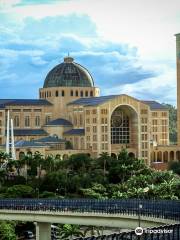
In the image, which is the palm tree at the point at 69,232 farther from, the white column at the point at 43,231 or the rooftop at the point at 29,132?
the rooftop at the point at 29,132

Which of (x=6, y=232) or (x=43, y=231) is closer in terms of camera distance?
(x=43, y=231)

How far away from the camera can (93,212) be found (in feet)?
186

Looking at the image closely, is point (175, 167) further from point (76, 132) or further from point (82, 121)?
point (82, 121)

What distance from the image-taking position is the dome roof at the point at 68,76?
127 metres

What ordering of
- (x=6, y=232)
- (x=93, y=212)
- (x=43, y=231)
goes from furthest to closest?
(x=6, y=232)
(x=43, y=231)
(x=93, y=212)

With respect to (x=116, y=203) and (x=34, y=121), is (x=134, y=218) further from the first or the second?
(x=34, y=121)

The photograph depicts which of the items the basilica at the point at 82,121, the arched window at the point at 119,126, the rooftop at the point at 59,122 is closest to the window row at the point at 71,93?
the basilica at the point at 82,121

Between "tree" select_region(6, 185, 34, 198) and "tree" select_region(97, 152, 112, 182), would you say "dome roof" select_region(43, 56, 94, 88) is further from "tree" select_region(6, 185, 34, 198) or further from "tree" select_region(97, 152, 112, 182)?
"tree" select_region(6, 185, 34, 198)

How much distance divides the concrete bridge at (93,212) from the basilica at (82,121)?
164 ft

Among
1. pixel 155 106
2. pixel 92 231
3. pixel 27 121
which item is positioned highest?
pixel 155 106

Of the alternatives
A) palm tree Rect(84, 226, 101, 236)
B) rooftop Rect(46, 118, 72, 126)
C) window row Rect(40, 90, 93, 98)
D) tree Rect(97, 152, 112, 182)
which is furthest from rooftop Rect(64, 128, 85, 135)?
palm tree Rect(84, 226, 101, 236)

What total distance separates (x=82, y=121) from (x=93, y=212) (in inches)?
2602

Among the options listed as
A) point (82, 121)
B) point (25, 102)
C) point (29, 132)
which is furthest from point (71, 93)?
point (29, 132)

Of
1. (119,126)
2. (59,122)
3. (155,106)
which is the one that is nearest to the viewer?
(119,126)
